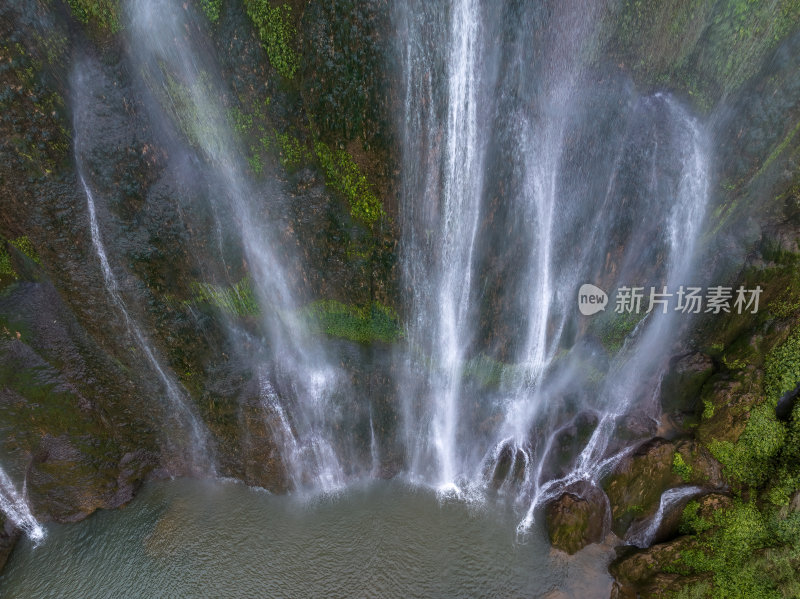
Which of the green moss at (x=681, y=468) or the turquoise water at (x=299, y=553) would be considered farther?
the green moss at (x=681, y=468)

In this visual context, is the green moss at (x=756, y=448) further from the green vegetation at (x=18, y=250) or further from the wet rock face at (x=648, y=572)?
the green vegetation at (x=18, y=250)

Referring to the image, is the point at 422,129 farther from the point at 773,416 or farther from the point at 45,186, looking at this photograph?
the point at 773,416

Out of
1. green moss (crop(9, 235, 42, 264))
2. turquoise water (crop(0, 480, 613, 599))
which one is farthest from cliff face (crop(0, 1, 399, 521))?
turquoise water (crop(0, 480, 613, 599))

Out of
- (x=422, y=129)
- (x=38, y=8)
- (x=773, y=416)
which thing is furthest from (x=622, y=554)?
(x=38, y=8)

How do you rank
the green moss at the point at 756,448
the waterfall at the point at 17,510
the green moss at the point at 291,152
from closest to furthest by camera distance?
the green moss at the point at 291,152, the green moss at the point at 756,448, the waterfall at the point at 17,510

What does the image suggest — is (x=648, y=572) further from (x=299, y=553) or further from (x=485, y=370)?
(x=299, y=553)

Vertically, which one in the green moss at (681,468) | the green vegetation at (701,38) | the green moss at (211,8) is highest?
the green moss at (211,8)

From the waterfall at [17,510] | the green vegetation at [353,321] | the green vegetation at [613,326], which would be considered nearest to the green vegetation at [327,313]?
the green vegetation at [353,321]
